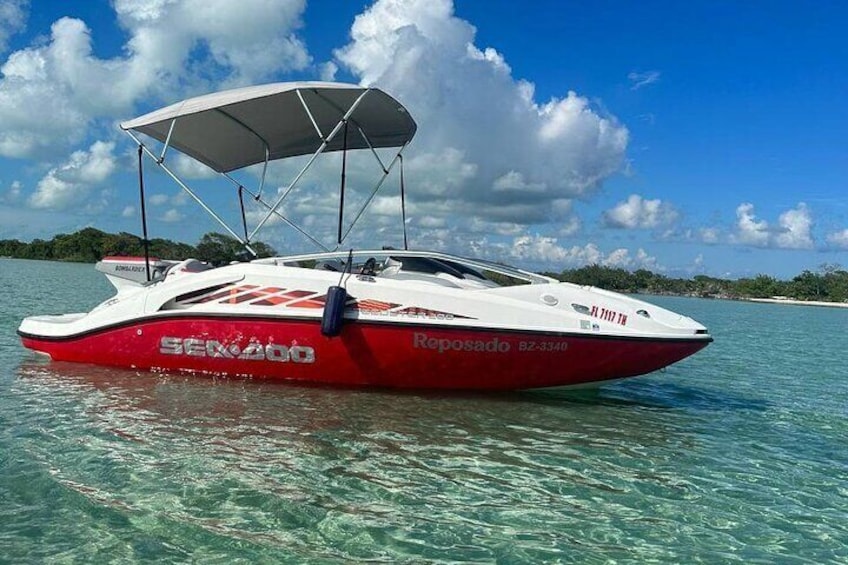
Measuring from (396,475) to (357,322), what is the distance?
10.8 ft

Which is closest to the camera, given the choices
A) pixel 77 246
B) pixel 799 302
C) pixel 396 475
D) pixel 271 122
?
pixel 396 475

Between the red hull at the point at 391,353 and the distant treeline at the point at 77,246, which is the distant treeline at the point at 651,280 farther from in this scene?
the red hull at the point at 391,353

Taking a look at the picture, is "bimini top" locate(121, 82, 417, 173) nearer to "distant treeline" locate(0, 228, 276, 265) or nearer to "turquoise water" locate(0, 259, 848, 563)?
"turquoise water" locate(0, 259, 848, 563)

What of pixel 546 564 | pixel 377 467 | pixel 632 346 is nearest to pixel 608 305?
pixel 632 346

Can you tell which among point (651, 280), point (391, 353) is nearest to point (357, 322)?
point (391, 353)

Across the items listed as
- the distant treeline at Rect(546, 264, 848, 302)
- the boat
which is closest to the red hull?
Result: the boat

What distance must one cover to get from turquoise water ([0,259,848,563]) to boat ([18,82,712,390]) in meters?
0.37

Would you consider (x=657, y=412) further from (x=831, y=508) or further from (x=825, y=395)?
(x=825, y=395)

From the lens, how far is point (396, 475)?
222 inches

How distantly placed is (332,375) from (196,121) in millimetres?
4718

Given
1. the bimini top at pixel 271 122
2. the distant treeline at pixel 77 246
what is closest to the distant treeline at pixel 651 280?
the distant treeline at pixel 77 246

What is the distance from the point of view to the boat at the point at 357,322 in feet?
27.9

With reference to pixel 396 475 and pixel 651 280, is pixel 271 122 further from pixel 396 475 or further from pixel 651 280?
pixel 651 280

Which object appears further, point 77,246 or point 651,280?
point 651,280
